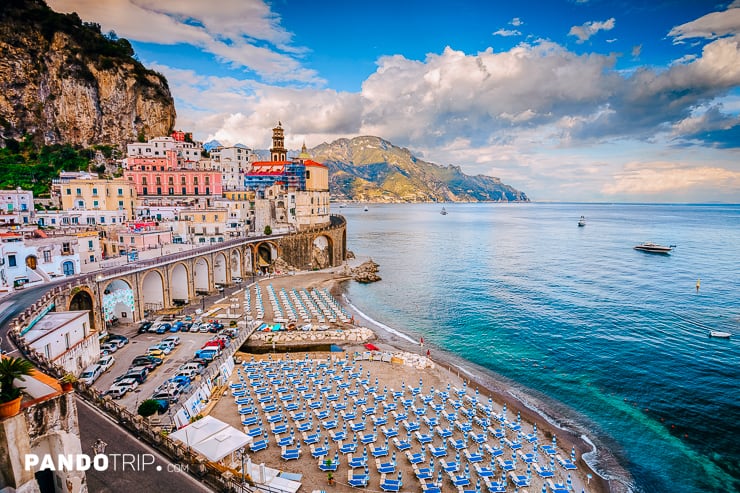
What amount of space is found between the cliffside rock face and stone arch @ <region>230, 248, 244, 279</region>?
50912 mm

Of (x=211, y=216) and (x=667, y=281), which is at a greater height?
(x=211, y=216)

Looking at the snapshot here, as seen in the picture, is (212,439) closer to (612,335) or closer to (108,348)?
(108,348)

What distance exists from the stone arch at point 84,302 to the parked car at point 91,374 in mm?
7078

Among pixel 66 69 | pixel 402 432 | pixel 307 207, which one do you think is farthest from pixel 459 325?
pixel 66 69

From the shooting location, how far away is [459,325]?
158 feet

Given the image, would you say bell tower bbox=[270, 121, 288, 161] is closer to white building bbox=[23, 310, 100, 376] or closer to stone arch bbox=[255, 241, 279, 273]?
stone arch bbox=[255, 241, 279, 273]

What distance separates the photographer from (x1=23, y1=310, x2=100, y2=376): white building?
25.0 m

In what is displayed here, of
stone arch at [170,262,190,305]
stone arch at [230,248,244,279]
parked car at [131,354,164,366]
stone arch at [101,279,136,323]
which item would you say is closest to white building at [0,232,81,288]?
stone arch at [101,279,136,323]

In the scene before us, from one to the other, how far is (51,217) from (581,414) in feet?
211

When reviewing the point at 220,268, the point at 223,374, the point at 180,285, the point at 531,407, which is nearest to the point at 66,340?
the point at 223,374

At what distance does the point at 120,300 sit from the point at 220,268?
20083mm

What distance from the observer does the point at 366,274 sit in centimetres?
7250

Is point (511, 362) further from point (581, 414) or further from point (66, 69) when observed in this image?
point (66, 69)

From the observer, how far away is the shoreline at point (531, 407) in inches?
898
